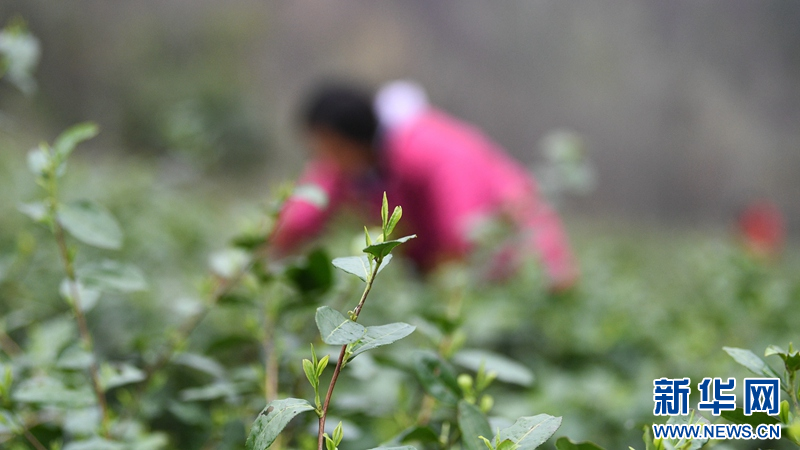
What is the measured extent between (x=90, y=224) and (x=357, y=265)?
0.34m

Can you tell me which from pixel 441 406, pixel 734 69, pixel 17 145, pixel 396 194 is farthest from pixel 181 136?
pixel 734 69

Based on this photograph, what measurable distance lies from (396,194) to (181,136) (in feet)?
2.93

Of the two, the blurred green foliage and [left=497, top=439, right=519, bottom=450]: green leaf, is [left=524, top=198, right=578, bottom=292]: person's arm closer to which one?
the blurred green foliage

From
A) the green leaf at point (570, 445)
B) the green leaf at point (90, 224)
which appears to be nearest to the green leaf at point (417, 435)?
the green leaf at point (570, 445)

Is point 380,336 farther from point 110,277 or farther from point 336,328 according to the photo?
point 110,277

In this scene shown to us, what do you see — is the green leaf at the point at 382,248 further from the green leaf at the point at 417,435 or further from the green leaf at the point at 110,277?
the green leaf at the point at 110,277

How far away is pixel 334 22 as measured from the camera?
9094mm

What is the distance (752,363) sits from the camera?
47 cm

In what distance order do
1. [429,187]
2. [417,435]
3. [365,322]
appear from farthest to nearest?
1. [429,187]
2. [365,322]
3. [417,435]

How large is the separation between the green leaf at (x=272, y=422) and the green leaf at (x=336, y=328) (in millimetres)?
54

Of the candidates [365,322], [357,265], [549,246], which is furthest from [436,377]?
[549,246]

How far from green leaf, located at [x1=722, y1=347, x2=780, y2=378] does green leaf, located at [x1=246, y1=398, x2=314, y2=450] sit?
1.06 feet

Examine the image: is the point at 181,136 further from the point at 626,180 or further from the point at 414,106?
the point at 626,180

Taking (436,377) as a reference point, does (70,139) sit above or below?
above
